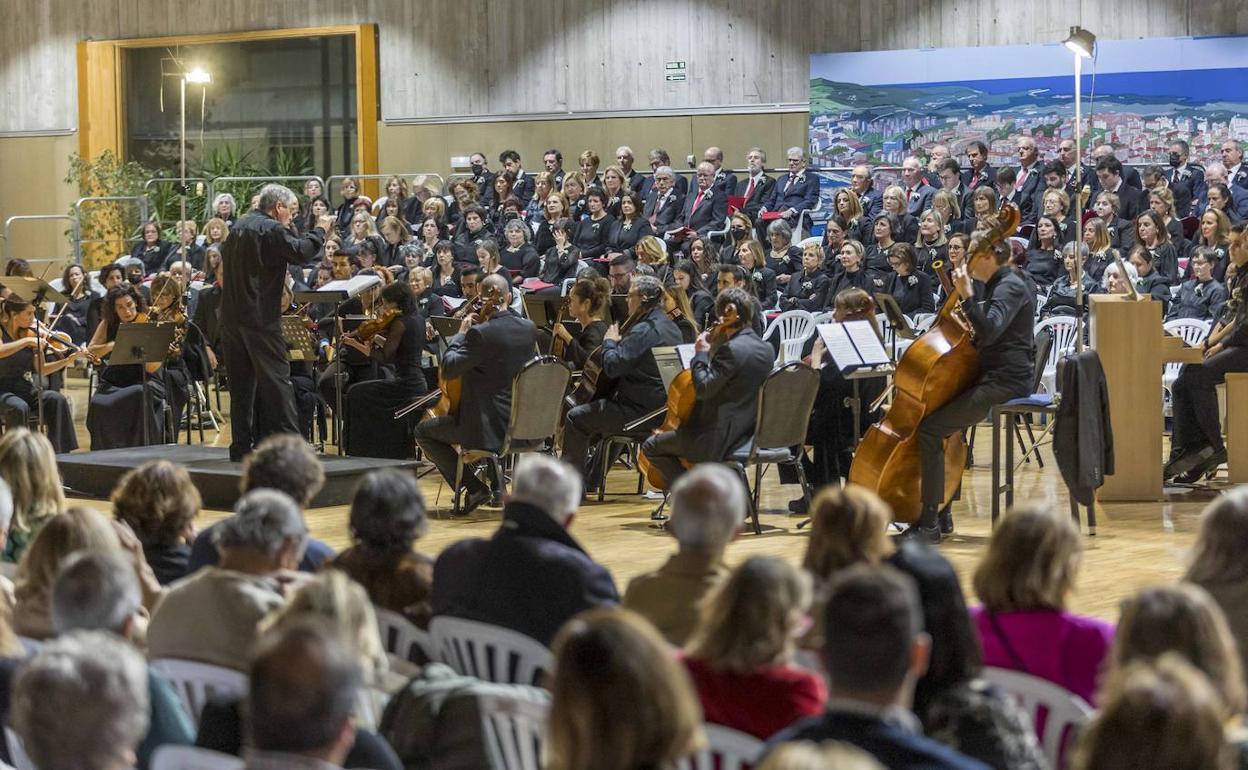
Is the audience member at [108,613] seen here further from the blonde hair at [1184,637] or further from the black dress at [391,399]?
the black dress at [391,399]

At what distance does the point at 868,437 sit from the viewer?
7.39 metres

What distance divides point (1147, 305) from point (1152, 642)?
19.8ft

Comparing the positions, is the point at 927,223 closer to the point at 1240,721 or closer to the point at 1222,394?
the point at 1222,394

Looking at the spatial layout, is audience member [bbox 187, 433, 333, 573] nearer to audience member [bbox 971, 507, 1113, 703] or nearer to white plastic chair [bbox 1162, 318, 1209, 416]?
audience member [bbox 971, 507, 1113, 703]

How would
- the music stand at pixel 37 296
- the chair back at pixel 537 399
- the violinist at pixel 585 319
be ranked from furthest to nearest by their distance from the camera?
the music stand at pixel 37 296, the violinist at pixel 585 319, the chair back at pixel 537 399

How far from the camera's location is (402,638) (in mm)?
3896

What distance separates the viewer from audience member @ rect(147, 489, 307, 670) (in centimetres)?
351

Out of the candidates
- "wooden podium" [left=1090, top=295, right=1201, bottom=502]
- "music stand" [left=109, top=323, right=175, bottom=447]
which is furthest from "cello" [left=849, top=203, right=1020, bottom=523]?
"music stand" [left=109, top=323, right=175, bottom=447]

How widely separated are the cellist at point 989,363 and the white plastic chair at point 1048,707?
4116mm

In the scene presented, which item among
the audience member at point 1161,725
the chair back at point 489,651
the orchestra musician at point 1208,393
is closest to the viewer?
the audience member at point 1161,725

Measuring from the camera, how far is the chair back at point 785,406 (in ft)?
25.7

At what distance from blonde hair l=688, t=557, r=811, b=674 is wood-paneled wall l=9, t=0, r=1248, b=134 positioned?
44.9 feet

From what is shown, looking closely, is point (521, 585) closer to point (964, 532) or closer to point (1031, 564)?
point (1031, 564)

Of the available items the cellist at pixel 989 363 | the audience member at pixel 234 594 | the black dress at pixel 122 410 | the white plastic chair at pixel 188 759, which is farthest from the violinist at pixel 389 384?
the white plastic chair at pixel 188 759
